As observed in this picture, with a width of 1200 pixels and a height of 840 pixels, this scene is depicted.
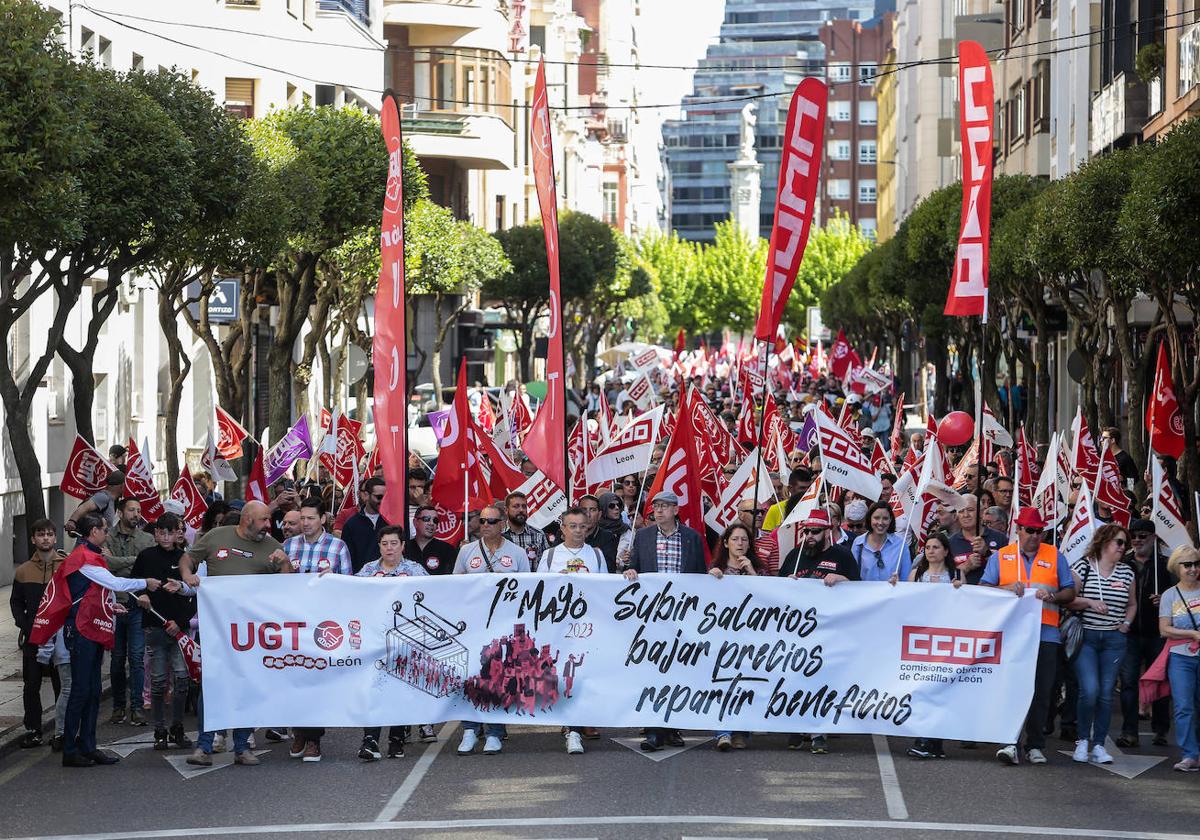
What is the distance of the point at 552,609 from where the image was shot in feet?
41.5

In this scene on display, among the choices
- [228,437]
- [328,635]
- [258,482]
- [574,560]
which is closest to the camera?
[328,635]

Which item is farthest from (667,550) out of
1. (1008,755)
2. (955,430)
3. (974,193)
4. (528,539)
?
(955,430)

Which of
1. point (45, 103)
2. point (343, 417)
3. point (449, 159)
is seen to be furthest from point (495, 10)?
point (45, 103)

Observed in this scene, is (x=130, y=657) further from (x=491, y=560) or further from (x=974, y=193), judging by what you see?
(x=974, y=193)

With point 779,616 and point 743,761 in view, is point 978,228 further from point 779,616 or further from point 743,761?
point 743,761

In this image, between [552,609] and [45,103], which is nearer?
[552,609]

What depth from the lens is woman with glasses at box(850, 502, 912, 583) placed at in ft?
43.5

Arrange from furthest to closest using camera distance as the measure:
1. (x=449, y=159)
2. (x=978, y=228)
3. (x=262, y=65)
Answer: (x=449, y=159)
(x=262, y=65)
(x=978, y=228)

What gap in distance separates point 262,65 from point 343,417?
16536mm

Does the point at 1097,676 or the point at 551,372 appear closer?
the point at 1097,676

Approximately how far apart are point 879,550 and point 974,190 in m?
2.81

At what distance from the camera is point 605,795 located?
1106cm

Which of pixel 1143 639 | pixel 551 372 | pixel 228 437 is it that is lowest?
pixel 1143 639

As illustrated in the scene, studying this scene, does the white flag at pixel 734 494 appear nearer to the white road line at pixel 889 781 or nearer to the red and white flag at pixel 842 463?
the red and white flag at pixel 842 463
